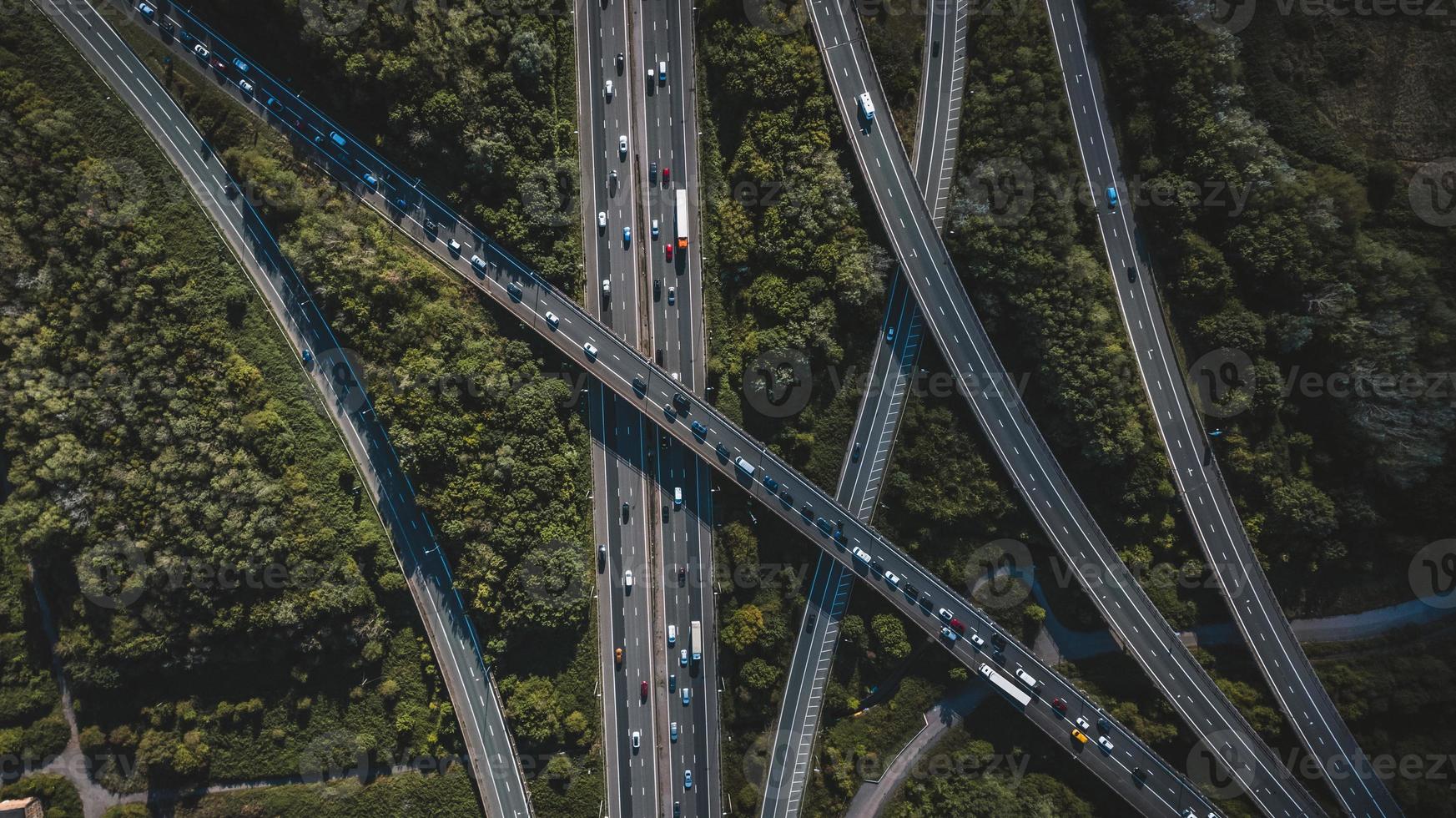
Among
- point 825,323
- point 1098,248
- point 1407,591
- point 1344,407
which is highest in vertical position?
point 1098,248

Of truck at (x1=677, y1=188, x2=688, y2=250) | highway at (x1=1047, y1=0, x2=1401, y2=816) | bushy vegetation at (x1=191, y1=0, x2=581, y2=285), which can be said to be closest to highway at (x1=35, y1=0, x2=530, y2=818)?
bushy vegetation at (x1=191, y1=0, x2=581, y2=285)

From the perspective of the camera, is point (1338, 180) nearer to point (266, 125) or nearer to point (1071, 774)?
point (1071, 774)

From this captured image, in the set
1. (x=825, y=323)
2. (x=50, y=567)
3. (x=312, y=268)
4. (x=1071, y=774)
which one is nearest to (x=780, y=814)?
(x=1071, y=774)

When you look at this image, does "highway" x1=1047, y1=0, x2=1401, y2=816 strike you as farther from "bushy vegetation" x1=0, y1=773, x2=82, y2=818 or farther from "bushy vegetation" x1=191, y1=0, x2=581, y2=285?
"bushy vegetation" x1=0, y1=773, x2=82, y2=818

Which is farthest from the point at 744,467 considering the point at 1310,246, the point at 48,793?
the point at 48,793

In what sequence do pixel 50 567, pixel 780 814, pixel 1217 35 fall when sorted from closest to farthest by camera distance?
pixel 1217 35 < pixel 50 567 < pixel 780 814

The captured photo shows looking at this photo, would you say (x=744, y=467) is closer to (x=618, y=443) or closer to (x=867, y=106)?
(x=618, y=443)
